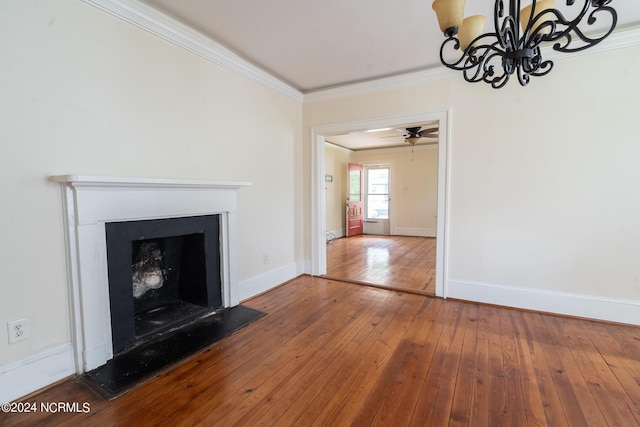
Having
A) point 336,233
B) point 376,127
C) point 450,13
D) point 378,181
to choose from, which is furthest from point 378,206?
point 450,13

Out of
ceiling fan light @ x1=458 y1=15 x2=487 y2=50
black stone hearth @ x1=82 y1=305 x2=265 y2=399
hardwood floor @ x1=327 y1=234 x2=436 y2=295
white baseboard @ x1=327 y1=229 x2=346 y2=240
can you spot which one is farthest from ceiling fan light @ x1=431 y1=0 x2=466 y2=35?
white baseboard @ x1=327 y1=229 x2=346 y2=240

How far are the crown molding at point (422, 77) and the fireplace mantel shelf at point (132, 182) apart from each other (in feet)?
6.14

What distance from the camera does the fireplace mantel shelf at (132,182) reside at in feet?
5.76

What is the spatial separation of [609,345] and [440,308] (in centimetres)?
125

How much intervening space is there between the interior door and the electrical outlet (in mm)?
6773

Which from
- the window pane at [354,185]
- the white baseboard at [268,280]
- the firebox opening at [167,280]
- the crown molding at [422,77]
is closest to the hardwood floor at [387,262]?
the white baseboard at [268,280]

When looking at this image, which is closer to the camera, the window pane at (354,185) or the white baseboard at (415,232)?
the white baseboard at (415,232)

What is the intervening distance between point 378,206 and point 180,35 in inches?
268

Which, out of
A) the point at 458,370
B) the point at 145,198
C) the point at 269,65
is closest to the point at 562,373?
the point at 458,370

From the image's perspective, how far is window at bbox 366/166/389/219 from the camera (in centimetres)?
834

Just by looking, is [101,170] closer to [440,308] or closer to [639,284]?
[440,308]

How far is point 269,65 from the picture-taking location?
3186 millimetres

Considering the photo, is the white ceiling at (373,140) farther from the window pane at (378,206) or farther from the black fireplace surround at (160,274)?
the black fireplace surround at (160,274)

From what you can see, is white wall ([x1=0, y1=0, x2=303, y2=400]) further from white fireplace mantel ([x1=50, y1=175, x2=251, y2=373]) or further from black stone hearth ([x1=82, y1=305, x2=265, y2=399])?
black stone hearth ([x1=82, y1=305, x2=265, y2=399])
